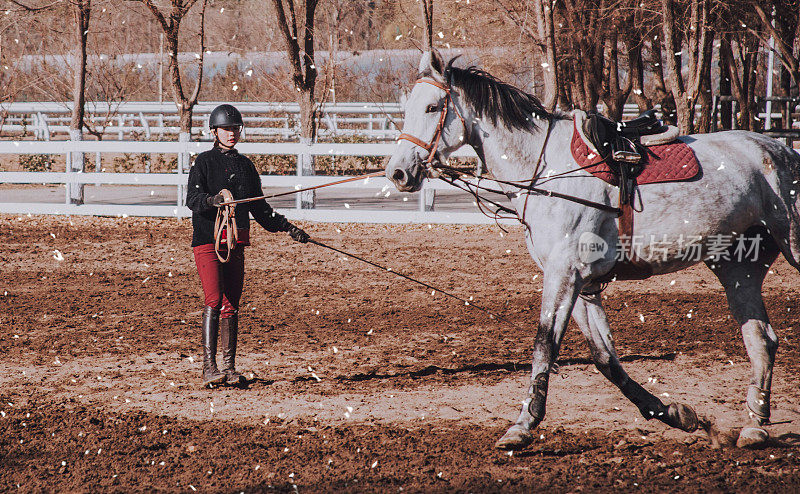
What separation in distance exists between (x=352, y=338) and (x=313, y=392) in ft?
5.04

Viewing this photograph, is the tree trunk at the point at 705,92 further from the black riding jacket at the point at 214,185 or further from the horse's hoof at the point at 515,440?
the horse's hoof at the point at 515,440

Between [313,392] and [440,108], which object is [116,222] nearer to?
[313,392]

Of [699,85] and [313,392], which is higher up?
[699,85]


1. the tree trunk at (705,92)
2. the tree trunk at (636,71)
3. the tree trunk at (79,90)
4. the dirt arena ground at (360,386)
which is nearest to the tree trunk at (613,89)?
the tree trunk at (636,71)

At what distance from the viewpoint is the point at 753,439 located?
14.9 ft

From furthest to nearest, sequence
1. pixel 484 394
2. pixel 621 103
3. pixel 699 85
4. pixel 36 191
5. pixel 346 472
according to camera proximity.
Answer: pixel 621 103 → pixel 36 191 → pixel 699 85 → pixel 484 394 → pixel 346 472

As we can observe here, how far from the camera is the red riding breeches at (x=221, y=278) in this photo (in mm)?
5742

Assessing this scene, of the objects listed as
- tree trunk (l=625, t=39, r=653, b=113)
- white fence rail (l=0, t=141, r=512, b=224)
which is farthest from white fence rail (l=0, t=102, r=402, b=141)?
white fence rail (l=0, t=141, r=512, b=224)

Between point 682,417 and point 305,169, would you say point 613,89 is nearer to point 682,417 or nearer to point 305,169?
point 305,169

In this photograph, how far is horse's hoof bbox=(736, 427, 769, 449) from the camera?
178 inches

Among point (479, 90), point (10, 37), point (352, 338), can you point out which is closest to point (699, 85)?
point (352, 338)

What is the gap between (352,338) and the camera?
283 inches

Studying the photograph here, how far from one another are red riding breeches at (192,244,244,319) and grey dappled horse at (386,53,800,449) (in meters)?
1.64

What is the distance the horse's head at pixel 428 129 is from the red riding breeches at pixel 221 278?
1.64m
